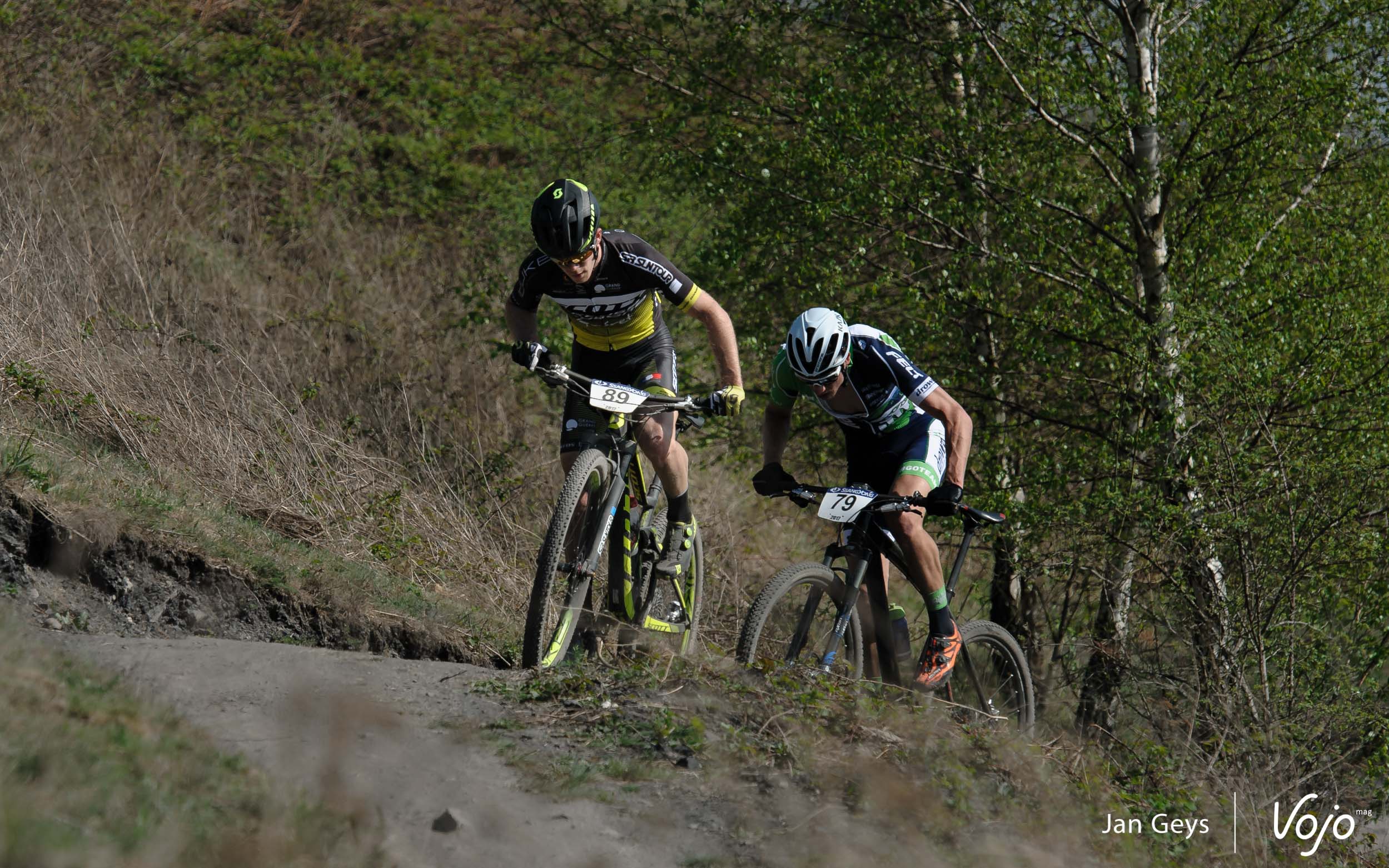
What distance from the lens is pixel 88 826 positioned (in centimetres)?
265

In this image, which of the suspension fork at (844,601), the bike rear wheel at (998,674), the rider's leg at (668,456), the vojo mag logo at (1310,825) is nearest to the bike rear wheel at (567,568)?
the rider's leg at (668,456)

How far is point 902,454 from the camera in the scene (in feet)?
19.5

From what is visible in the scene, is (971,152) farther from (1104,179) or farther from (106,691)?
(106,691)

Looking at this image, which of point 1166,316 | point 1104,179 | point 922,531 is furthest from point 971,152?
point 922,531

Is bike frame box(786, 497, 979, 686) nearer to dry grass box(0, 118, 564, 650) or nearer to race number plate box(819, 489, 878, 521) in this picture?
race number plate box(819, 489, 878, 521)

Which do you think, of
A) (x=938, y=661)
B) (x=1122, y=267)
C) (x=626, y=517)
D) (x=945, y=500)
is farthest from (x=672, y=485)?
(x=1122, y=267)

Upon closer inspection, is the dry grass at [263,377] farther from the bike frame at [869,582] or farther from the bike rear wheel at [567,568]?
the bike frame at [869,582]

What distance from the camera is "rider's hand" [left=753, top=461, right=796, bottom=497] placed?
5668mm

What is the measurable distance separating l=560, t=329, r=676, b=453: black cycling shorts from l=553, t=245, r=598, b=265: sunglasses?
0.63 m

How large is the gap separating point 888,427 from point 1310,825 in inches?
→ 116

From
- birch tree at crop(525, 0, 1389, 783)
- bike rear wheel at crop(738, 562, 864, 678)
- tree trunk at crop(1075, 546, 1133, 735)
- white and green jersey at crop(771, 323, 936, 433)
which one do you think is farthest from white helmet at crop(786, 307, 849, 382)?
tree trunk at crop(1075, 546, 1133, 735)

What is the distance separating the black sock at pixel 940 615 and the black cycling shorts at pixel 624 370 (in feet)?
5.23

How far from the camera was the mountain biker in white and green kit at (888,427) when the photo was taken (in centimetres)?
545

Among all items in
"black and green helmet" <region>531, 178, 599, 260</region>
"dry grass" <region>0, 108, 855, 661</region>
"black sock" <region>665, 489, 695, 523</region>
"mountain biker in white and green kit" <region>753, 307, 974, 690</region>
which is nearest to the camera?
"black and green helmet" <region>531, 178, 599, 260</region>
